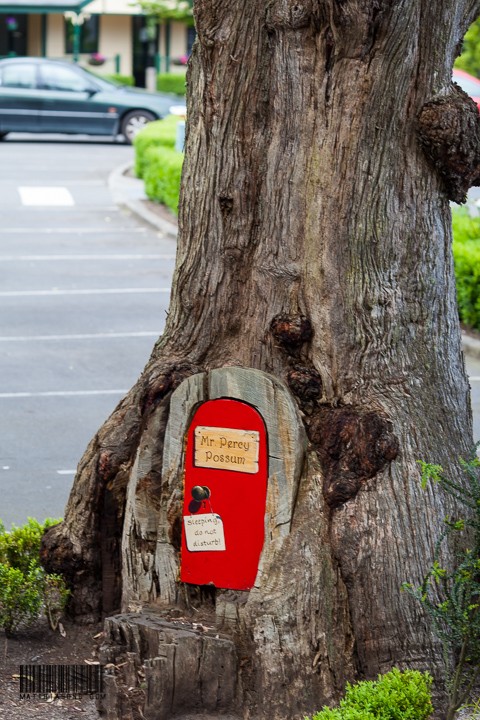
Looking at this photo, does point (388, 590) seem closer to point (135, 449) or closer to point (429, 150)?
point (135, 449)

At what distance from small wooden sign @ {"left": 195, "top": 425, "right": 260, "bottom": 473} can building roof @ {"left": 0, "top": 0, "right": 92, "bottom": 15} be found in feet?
123

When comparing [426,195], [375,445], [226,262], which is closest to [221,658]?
[375,445]

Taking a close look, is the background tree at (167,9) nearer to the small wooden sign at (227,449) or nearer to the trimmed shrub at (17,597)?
the trimmed shrub at (17,597)


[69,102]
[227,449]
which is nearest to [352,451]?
[227,449]

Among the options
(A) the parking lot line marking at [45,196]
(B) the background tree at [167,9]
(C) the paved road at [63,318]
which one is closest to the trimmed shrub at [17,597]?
(C) the paved road at [63,318]

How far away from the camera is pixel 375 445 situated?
4.40m

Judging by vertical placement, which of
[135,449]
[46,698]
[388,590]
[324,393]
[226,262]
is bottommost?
[46,698]

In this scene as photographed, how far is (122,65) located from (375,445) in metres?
42.6

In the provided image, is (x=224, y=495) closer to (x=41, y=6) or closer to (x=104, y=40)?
(x=41, y=6)

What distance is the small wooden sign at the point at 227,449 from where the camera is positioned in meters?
4.49

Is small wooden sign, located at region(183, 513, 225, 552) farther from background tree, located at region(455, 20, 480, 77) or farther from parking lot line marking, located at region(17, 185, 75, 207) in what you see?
background tree, located at region(455, 20, 480, 77)

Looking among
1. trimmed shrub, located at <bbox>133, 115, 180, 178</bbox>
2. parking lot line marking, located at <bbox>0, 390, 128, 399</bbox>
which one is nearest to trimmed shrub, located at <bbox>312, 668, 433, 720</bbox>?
parking lot line marking, located at <bbox>0, 390, 128, 399</bbox>

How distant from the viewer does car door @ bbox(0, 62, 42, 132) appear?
2745cm

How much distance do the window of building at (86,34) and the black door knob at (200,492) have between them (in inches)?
1656
